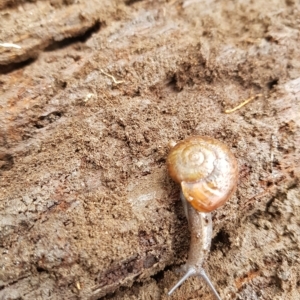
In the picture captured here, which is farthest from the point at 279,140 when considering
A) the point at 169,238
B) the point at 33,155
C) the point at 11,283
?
the point at 11,283

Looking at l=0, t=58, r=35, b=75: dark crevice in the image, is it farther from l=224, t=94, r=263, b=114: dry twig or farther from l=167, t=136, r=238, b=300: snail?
l=224, t=94, r=263, b=114: dry twig

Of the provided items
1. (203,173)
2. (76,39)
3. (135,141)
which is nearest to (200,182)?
(203,173)

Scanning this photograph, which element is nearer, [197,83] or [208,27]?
[197,83]

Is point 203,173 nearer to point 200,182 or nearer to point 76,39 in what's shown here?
point 200,182

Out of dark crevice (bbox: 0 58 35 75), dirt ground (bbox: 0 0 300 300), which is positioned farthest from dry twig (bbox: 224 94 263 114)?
dark crevice (bbox: 0 58 35 75)

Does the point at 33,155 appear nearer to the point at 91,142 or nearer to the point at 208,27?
the point at 91,142

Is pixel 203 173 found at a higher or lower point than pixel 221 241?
higher
